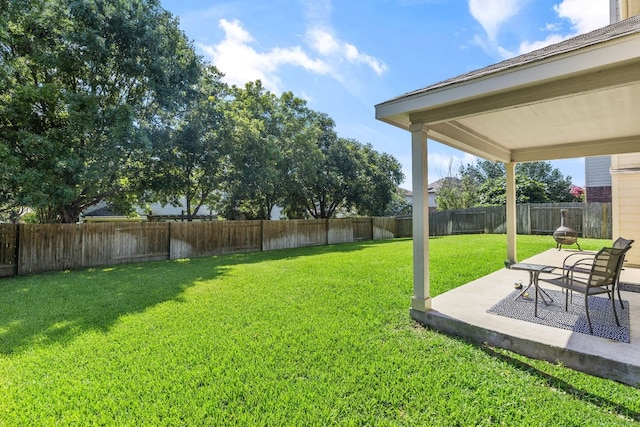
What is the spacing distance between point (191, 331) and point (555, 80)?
15.9 feet

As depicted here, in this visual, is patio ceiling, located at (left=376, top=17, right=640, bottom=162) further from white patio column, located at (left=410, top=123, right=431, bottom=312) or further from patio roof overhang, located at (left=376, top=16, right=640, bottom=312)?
white patio column, located at (left=410, top=123, right=431, bottom=312)

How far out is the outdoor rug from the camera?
11.3 feet

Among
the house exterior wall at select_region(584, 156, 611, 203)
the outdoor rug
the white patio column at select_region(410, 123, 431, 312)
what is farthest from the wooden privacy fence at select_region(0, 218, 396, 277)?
the house exterior wall at select_region(584, 156, 611, 203)

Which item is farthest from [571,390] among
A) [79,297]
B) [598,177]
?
[598,177]

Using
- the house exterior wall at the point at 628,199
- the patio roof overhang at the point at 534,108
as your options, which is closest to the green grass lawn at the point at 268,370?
the patio roof overhang at the point at 534,108

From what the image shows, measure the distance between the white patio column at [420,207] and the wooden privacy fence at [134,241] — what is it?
9.54m

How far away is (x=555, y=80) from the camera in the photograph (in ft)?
9.87

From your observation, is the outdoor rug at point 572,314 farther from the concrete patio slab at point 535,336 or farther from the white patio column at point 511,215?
the white patio column at point 511,215

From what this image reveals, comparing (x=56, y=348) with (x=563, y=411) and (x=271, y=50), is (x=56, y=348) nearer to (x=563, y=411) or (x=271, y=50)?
(x=563, y=411)

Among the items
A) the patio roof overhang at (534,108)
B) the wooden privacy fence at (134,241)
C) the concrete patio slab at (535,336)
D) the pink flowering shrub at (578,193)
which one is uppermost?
the pink flowering shrub at (578,193)

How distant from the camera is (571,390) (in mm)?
2574

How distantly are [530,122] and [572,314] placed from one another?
8.78 feet

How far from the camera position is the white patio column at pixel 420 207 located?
4.00 meters

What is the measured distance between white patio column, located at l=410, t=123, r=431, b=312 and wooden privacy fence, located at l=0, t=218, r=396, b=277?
9.54 metres
